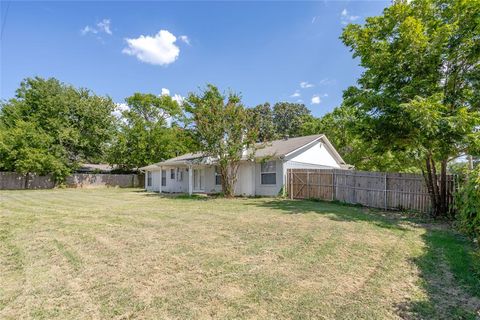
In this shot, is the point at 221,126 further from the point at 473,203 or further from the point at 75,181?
the point at 75,181

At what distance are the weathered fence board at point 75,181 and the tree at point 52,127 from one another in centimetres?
141

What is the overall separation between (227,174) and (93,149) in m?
21.8

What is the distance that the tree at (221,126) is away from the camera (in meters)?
15.9

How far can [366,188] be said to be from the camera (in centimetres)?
1323

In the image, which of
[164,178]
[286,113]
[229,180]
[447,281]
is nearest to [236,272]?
[447,281]

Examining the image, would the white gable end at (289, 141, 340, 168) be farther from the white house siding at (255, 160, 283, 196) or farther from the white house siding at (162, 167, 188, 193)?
the white house siding at (162, 167, 188, 193)

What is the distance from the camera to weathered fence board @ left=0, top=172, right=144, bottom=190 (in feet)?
91.0

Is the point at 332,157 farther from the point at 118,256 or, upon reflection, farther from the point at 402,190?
the point at 118,256

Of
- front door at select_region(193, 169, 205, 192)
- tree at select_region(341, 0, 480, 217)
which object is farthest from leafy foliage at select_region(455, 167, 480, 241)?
front door at select_region(193, 169, 205, 192)

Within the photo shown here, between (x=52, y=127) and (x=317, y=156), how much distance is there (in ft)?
87.6

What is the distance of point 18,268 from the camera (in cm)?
477

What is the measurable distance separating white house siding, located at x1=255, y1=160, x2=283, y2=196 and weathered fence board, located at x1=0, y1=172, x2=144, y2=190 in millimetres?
21570

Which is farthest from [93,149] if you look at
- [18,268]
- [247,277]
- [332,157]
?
[247,277]

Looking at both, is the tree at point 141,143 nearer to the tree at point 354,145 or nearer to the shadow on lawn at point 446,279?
the tree at point 354,145
